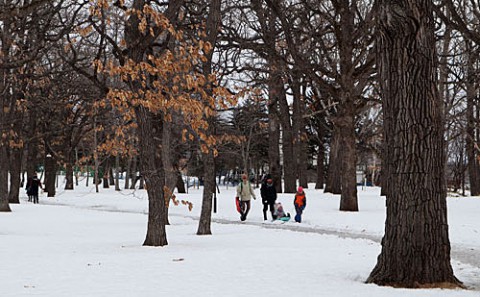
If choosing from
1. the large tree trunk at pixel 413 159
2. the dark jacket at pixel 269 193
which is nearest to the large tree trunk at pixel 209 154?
the dark jacket at pixel 269 193

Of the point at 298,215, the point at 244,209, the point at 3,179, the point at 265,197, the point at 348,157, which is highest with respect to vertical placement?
the point at 348,157

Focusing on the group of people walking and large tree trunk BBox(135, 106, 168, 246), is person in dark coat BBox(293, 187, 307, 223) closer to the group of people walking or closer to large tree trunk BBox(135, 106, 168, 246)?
the group of people walking

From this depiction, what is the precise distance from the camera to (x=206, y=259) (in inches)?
402

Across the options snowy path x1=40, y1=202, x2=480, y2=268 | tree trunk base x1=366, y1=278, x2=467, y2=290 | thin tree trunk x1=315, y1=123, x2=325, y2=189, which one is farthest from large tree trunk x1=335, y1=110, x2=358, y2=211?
thin tree trunk x1=315, y1=123, x2=325, y2=189

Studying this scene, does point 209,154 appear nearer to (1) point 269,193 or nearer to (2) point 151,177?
(2) point 151,177

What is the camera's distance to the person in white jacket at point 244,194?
21.4 m

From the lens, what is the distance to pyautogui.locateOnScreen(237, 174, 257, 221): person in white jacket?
70.1 feet

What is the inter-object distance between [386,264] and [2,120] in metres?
19.1

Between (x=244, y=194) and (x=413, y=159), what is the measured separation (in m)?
14.2

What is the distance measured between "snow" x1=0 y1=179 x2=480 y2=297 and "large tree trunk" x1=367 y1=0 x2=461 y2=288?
423mm

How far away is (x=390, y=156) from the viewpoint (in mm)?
8062

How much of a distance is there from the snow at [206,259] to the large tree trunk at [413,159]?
1.39 feet

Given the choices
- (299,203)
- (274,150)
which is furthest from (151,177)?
(274,150)

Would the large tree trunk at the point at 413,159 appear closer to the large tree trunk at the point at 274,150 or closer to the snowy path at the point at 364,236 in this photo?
the snowy path at the point at 364,236
